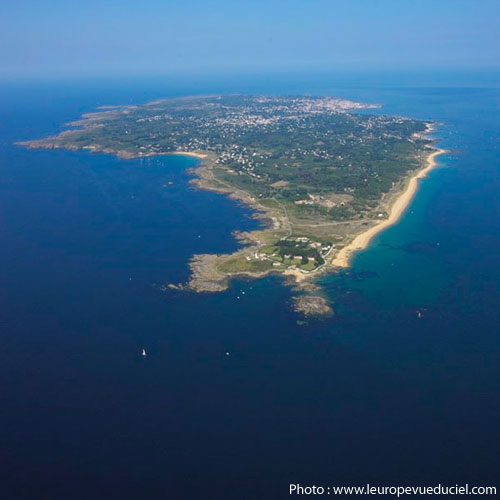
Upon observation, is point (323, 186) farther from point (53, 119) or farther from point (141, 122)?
point (53, 119)

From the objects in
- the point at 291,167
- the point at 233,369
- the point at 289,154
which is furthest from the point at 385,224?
the point at 289,154

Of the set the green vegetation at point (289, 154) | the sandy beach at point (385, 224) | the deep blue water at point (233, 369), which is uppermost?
the green vegetation at point (289, 154)

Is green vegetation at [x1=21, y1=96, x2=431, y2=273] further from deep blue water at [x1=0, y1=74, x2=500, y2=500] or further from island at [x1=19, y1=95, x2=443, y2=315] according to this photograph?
deep blue water at [x1=0, y1=74, x2=500, y2=500]

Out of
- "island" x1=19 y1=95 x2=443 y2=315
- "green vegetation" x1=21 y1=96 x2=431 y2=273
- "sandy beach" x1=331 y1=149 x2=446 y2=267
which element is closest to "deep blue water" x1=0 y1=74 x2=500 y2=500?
"sandy beach" x1=331 y1=149 x2=446 y2=267

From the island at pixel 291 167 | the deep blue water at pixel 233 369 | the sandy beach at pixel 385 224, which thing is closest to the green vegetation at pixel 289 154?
the island at pixel 291 167

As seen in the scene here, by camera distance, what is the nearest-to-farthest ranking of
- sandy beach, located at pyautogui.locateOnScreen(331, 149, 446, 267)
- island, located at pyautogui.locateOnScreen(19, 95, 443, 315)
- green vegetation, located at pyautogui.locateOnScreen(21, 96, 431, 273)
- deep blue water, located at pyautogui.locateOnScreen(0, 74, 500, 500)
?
deep blue water, located at pyautogui.locateOnScreen(0, 74, 500, 500) → island, located at pyautogui.locateOnScreen(19, 95, 443, 315) → sandy beach, located at pyautogui.locateOnScreen(331, 149, 446, 267) → green vegetation, located at pyautogui.locateOnScreen(21, 96, 431, 273)

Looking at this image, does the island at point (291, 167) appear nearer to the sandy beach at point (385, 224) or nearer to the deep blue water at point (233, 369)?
the sandy beach at point (385, 224)

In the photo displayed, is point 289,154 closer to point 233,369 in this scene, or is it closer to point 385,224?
point 385,224
